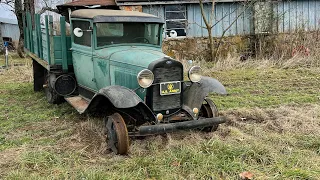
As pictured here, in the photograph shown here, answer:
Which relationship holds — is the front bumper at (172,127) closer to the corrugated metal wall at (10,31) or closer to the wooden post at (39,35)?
the wooden post at (39,35)

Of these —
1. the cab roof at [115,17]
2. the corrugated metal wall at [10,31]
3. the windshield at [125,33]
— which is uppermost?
the corrugated metal wall at [10,31]

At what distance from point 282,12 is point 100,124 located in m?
11.2

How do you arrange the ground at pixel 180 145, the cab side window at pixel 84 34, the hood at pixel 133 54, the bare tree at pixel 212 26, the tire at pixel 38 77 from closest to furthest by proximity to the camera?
the ground at pixel 180 145
the hood at pixel 133 54
the cab side window at pixel 84 34
the tire at pixel 38 77
the bare tree at pixel 212 26

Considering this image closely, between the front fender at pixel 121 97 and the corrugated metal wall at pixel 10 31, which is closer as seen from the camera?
the front fender at pixel 121 97

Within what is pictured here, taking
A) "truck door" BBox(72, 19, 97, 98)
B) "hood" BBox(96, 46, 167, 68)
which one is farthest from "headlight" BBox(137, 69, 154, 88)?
"truck door" BBox(72, 19, 97, 98)

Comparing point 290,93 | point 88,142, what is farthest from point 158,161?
point 290,93

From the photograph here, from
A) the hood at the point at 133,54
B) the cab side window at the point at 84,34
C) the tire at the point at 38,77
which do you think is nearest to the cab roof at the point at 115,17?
the cab side window at the point at 84,34

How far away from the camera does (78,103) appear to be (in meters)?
5.90

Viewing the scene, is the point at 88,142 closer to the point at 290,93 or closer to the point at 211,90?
the point at 211,90

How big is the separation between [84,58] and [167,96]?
1933mm

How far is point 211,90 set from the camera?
4.92 m

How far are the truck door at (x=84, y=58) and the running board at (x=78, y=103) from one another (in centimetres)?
14

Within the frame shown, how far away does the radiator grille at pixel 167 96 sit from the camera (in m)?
4.60

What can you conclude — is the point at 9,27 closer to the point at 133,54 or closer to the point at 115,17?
the point at 115,17
